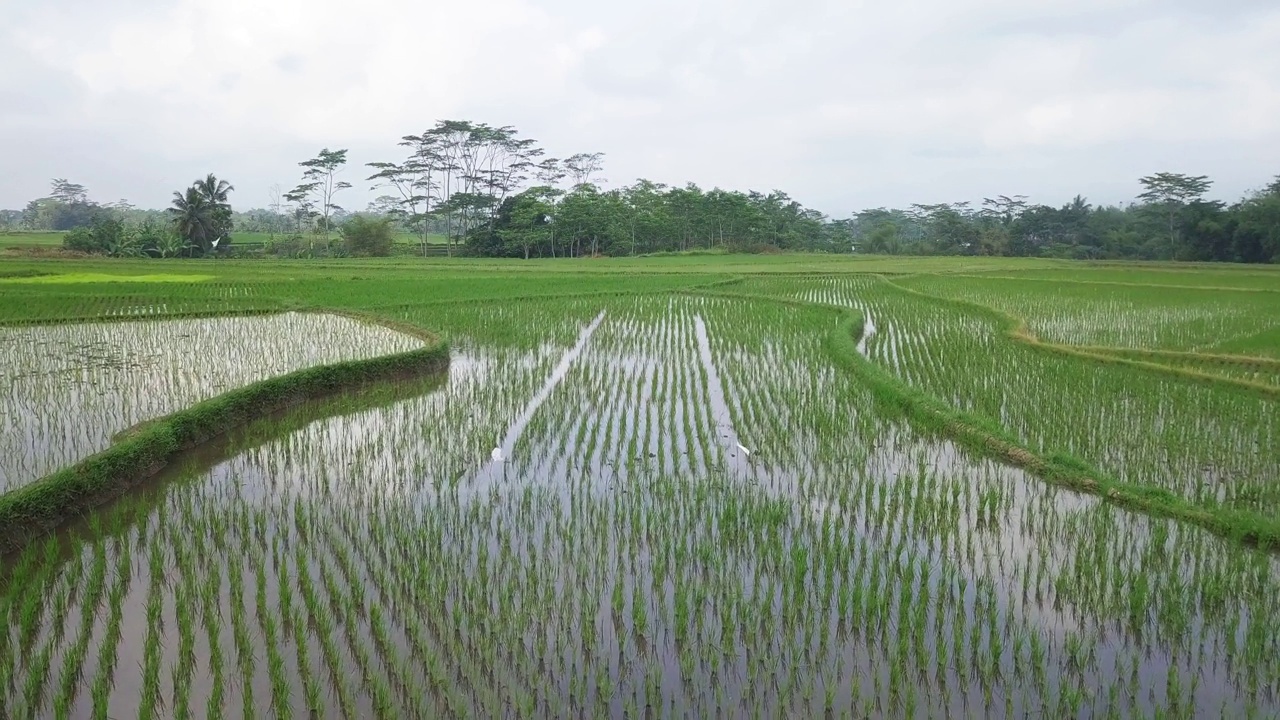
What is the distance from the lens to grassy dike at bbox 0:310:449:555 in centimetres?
466

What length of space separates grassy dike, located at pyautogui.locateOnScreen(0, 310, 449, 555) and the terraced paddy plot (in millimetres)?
412

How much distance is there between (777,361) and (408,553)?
21.5 ft

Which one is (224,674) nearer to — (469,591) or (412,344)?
(469,591)

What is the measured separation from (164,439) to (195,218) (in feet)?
105

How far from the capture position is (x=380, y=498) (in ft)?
17.3

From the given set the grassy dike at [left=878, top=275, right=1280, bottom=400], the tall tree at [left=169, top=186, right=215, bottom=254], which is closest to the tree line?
the tall tree at [left=169, top=186, right=215, bottom=254]

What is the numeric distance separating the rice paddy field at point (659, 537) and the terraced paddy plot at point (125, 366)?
59 millimetres

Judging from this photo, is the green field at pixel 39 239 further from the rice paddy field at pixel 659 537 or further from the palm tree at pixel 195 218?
the rice paddy field at pixel 659 537

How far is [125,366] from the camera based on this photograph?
29.1 ft

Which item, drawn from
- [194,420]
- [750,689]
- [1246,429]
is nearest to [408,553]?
[750,689]

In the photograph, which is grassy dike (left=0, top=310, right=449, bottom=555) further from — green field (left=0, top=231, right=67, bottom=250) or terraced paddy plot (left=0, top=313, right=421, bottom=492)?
green field (left=0, top=231, right=67, bottom=250)

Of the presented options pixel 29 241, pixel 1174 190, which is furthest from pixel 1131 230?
pixel 29 241

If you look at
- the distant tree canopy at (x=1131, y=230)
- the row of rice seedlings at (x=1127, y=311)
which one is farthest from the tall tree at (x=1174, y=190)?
the row of rice seedlings at (x=1127, y=311)

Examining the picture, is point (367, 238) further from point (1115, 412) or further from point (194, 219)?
point (1115, 412)
